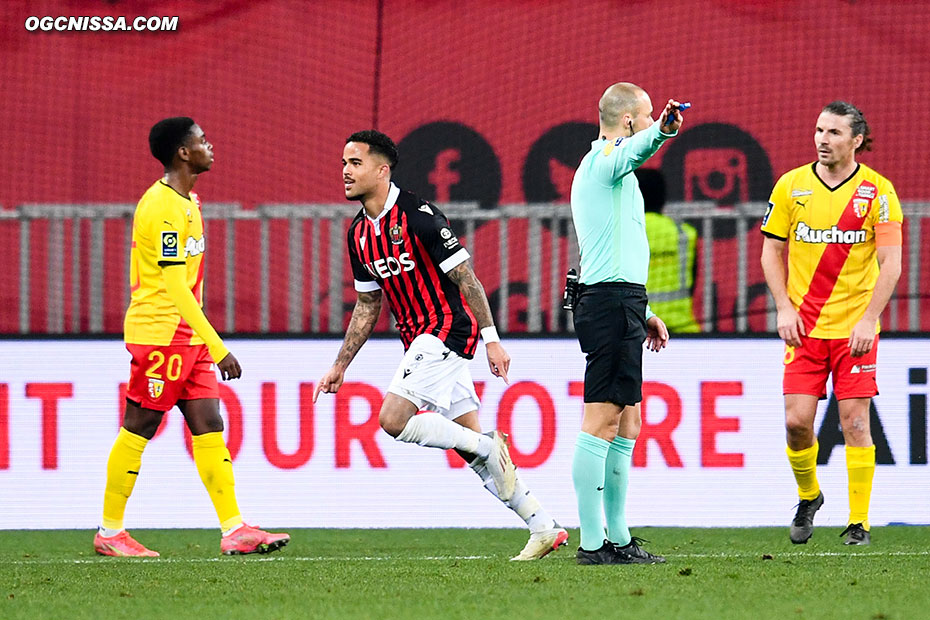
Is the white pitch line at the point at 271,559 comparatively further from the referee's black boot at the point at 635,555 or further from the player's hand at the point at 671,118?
the player's hand at the point at 671,118

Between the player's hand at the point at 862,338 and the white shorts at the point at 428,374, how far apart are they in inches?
55.1

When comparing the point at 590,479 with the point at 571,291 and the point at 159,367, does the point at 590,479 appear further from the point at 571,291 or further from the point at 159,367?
the point at 159,367

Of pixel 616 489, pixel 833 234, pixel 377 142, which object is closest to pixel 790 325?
pixel 833 234

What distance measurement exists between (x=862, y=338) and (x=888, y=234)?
0.41 metres

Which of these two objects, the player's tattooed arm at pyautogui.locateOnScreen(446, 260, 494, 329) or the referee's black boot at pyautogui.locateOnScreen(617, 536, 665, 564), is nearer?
the referee's black boot at pyautogui.locateOnScreen(617, 536, 665, 564)

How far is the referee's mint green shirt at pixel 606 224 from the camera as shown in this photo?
5.05 meters

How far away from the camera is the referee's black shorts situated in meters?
5.04

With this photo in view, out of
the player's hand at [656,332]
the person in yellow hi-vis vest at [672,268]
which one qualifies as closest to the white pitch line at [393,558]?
the player's hand at [656,332]

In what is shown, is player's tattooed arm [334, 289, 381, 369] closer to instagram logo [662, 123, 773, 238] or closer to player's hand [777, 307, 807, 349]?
player's hand [777, 307, 807, 349]

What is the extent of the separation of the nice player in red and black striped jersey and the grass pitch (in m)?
0.31

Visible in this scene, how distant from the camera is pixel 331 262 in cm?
890

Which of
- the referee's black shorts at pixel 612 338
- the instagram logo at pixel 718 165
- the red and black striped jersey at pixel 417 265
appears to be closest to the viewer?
the referee's black shorts at pixel 612 338

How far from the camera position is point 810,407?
19.8 feet

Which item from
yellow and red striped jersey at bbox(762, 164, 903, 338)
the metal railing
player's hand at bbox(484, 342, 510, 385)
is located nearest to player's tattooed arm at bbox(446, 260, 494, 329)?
player's hand at bbox(484, 342, 510, 385)
